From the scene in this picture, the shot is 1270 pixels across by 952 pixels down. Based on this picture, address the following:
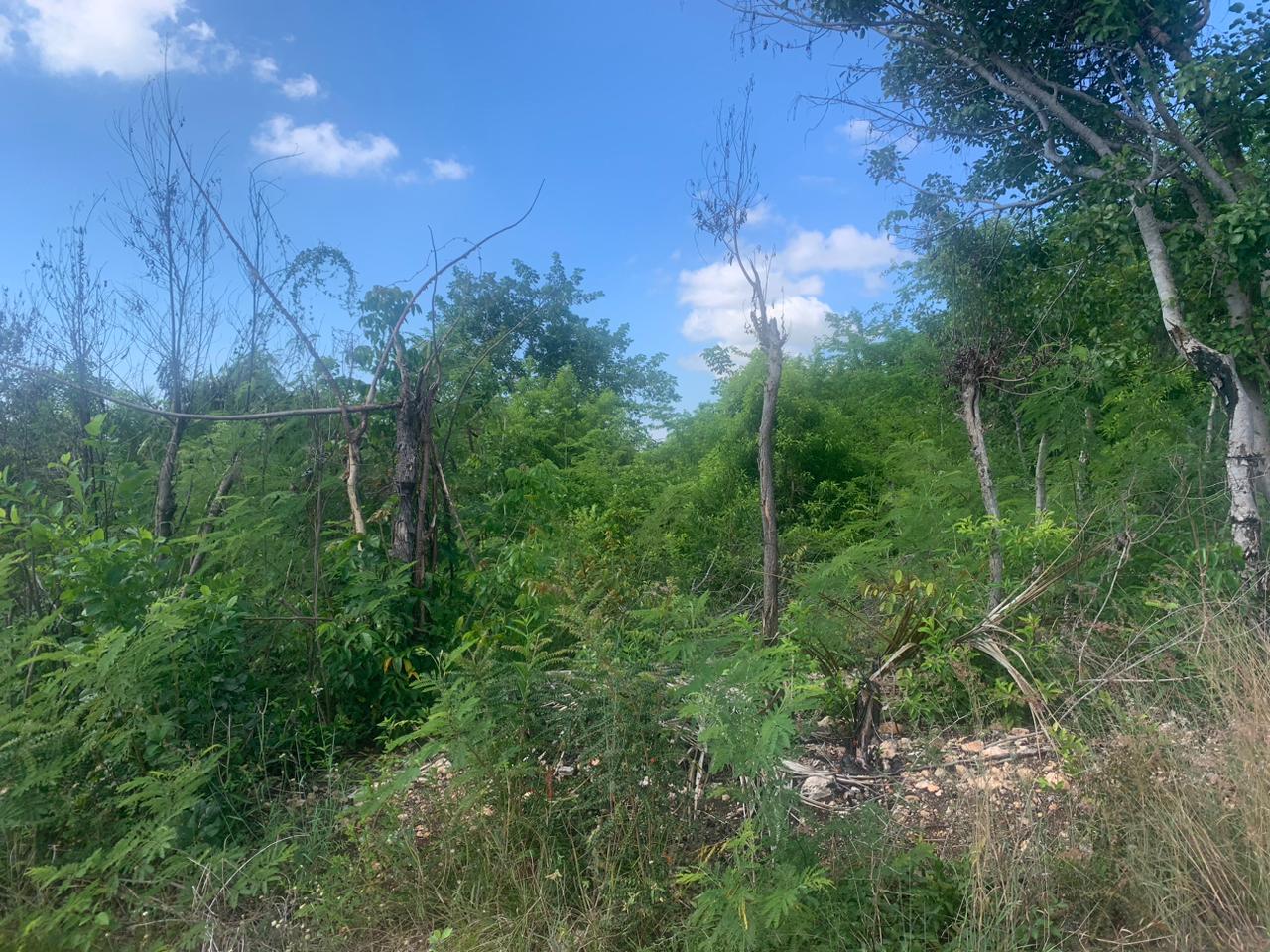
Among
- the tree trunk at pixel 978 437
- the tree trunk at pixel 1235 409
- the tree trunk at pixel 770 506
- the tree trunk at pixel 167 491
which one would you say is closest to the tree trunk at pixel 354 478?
the tree trunk at pixel 167 491

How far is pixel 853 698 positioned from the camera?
4.06m

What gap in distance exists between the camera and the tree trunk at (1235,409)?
4.93 meters

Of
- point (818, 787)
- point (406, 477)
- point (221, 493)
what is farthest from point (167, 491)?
point (818, 787)

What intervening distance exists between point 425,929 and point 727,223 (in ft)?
15.0

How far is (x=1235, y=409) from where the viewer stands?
5262 mm

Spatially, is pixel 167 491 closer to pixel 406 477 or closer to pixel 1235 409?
pixel 406 477

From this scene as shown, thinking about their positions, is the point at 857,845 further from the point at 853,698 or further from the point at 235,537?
the point at 235,537

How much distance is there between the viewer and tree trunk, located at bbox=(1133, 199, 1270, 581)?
194 inches

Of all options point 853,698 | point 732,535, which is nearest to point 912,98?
point 732,535

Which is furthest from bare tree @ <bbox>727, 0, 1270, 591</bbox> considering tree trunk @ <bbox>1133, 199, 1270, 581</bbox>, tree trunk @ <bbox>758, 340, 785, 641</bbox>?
tree trunk @ <bbox>758, 340, 785, 641</bbox>

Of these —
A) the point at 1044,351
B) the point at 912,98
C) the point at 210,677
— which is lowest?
the point at 210,677

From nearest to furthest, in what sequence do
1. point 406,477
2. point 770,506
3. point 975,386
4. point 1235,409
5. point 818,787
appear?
point 818,787
point 406,477
point 770,506
point 1235,409
point 975,386

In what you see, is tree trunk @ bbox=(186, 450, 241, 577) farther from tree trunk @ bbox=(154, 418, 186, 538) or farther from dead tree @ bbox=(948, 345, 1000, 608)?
dead tree @ bbox=(948, 345, 1000, 608)

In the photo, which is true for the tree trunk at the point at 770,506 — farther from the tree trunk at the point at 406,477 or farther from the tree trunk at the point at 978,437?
the tree trunk at the point at 406,477
